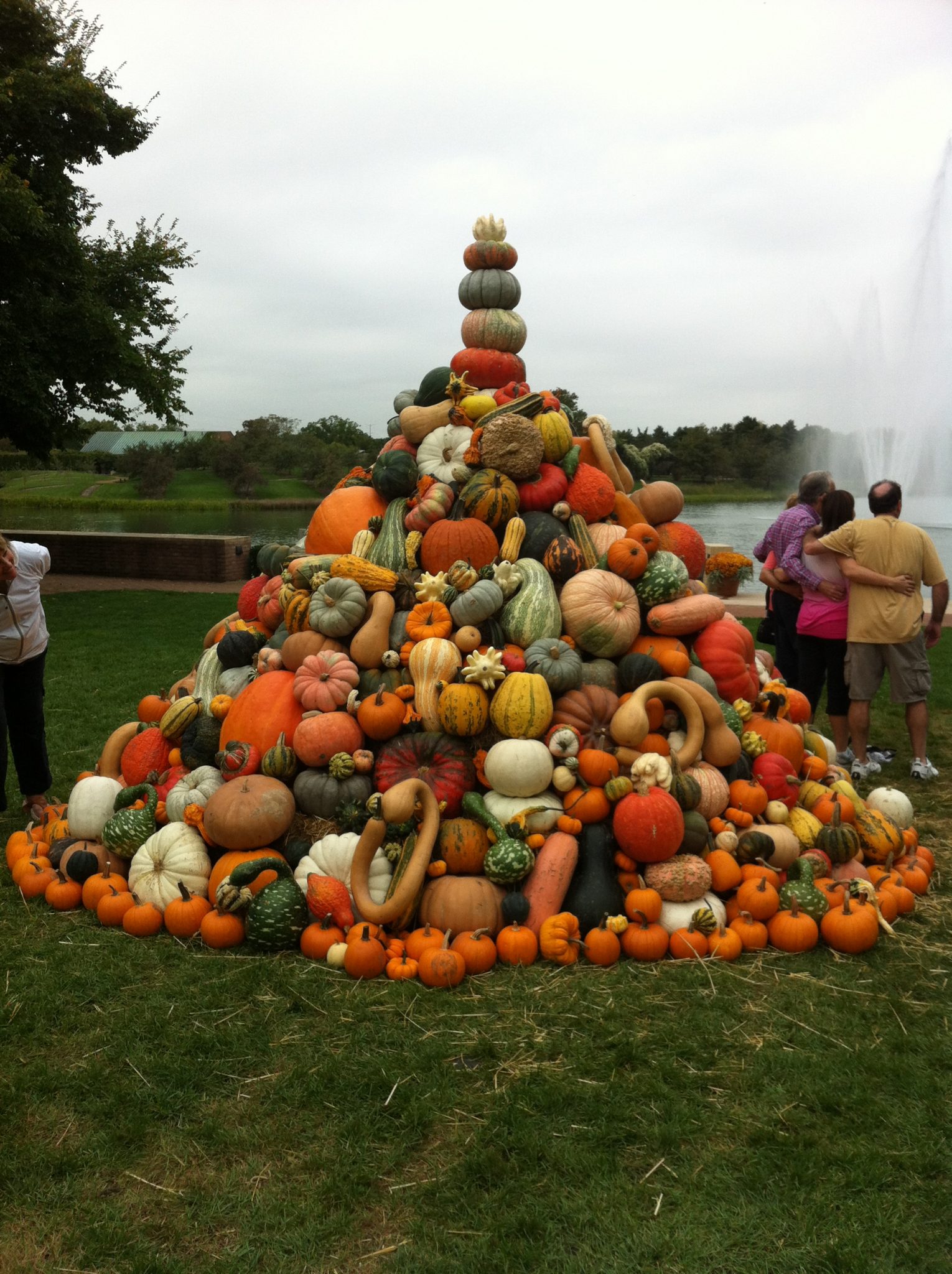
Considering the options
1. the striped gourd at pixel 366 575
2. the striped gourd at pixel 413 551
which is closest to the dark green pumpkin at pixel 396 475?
the striped gourd at pixel 413 551

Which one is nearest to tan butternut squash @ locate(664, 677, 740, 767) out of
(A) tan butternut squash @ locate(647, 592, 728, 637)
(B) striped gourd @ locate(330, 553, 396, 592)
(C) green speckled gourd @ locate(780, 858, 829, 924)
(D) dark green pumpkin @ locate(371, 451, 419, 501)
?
(A) tan butternut squash @ locate(647, 592, 728, 637)

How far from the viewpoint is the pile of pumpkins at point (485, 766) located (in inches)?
168

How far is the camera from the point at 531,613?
5.18m

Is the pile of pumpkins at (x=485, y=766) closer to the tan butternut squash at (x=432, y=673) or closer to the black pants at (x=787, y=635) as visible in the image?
the tan butternut squash at (x=432, y=673)

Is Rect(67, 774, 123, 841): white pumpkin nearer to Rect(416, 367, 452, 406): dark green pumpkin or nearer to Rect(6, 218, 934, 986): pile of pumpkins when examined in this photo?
Rect(6, 218, 934, 986): pile of pumpkins

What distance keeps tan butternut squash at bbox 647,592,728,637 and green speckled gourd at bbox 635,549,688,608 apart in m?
0.05

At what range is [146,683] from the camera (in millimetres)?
10164

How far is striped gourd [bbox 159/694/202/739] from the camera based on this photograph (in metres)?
5.55

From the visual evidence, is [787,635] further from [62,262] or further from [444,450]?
[62,262]

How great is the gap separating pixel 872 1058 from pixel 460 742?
2.35 m

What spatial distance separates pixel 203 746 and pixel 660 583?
2.83m

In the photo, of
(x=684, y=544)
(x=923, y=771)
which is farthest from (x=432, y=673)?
(x=923, y=771)

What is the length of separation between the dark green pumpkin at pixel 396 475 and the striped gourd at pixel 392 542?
11cm

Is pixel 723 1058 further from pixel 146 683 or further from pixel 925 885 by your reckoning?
pixel 146 683
